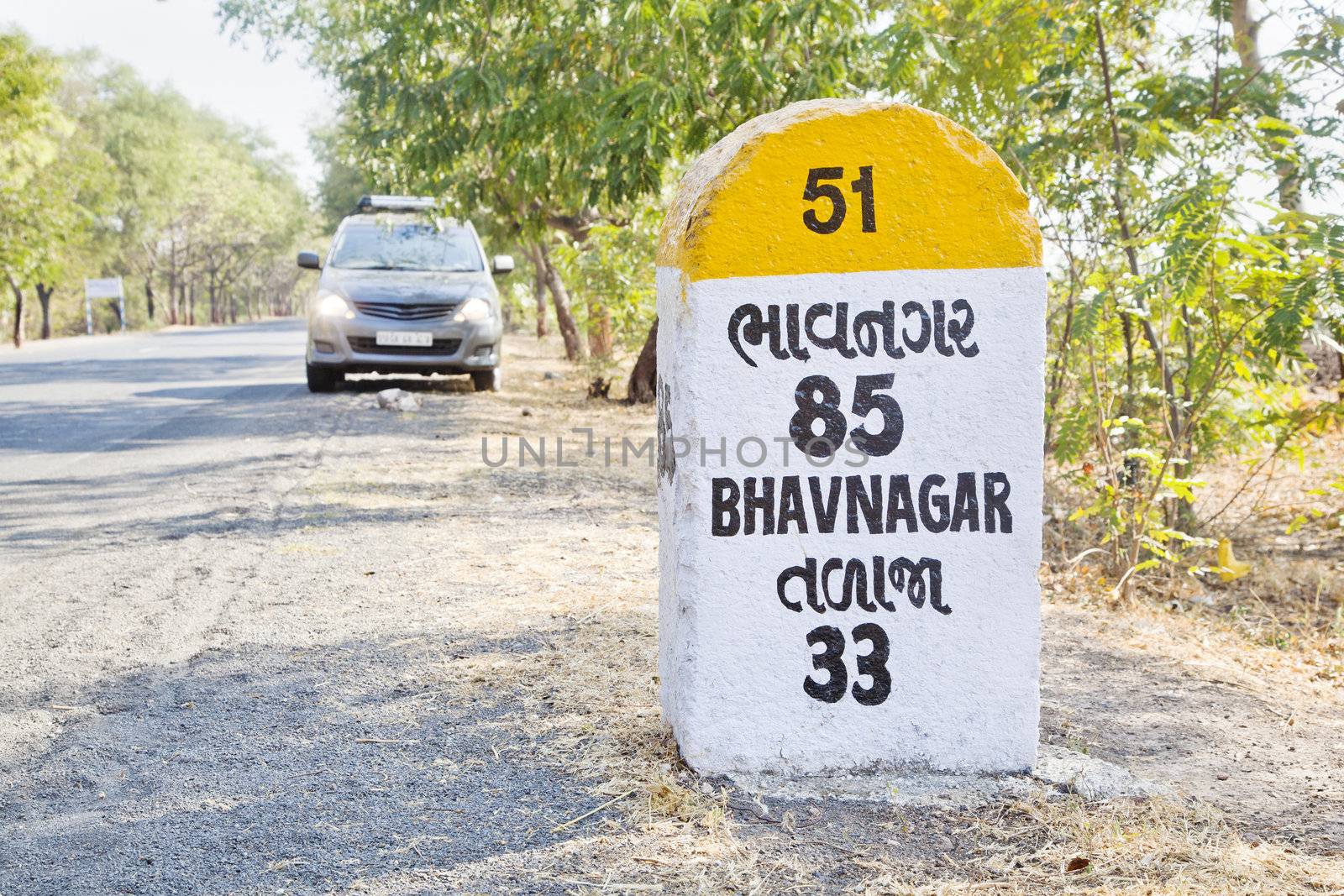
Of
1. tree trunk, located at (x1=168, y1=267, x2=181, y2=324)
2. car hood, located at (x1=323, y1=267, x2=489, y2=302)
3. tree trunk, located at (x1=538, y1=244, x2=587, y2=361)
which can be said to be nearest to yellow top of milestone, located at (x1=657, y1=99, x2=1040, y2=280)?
car hood, located at (x1=323, y1=267, x2=489, y2=302)

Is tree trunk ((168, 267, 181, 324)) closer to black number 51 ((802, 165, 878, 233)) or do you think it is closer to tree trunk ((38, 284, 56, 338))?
tree trunk ((38, 284, 56, 338))

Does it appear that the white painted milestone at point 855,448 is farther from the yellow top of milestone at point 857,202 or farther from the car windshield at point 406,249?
the car windshield at point 406,249

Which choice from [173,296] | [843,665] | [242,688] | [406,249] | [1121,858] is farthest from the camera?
[173,296]

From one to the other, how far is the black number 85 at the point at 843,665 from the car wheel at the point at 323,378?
982 centimetres

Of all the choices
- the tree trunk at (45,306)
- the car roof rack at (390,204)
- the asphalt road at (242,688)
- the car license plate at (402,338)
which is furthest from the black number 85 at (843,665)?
the tree trunk at (45,306)

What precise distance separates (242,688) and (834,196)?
2489 mm

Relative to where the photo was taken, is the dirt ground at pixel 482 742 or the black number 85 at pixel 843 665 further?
the black number 85 at pixel 843 665

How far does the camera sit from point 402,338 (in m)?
11.5

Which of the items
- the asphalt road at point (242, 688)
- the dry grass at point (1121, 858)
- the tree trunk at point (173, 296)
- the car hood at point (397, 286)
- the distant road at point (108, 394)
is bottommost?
the dry grass at point (1121, 858)

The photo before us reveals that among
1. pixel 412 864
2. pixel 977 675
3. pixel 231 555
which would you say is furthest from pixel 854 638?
pixel 231 555

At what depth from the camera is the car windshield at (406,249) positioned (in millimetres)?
12211

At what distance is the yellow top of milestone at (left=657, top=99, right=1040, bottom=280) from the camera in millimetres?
2922

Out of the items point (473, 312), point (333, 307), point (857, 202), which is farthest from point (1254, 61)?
point (333, 307)

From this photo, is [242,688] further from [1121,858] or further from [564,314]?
[564,314]
